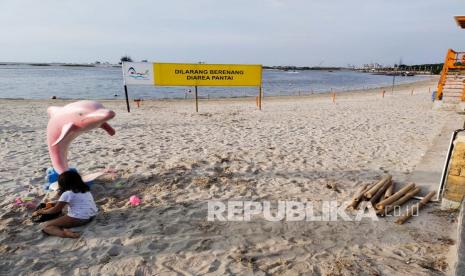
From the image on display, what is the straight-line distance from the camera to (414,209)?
5.11 m

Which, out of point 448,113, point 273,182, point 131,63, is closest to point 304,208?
point 273,182

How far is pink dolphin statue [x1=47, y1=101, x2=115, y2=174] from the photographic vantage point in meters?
4.25

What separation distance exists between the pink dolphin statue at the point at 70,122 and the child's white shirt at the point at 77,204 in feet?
2.38

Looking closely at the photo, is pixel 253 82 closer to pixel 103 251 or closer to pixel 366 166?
pixel 366 166

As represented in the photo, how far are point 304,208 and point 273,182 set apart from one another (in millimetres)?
1193

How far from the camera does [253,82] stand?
1628cm

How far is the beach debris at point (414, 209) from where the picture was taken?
479cm

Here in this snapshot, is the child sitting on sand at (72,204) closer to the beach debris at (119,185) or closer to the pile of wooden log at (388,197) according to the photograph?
the beach debris at (119,185)

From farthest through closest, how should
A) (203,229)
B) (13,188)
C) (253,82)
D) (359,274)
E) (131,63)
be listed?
(253,82) < (131,63) < (13,188) < (203,229) < (359,274)

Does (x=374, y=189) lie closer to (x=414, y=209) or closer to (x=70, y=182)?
(x=414, y=209)

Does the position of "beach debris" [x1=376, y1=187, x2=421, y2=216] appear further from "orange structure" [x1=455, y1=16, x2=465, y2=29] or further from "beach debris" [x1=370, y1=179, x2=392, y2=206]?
"orange structure" [x1=455, y1=16, x2=465, y2=29]

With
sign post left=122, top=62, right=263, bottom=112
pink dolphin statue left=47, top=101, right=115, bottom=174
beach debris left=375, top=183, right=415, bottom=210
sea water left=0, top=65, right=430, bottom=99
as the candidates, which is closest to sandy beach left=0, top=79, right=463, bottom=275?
beach debris left=375, top=183, right=415, bottom=210

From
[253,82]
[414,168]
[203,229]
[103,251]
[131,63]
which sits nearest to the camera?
[103,251]

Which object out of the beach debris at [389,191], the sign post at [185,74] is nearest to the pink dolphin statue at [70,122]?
the beach debris at [389,191]
